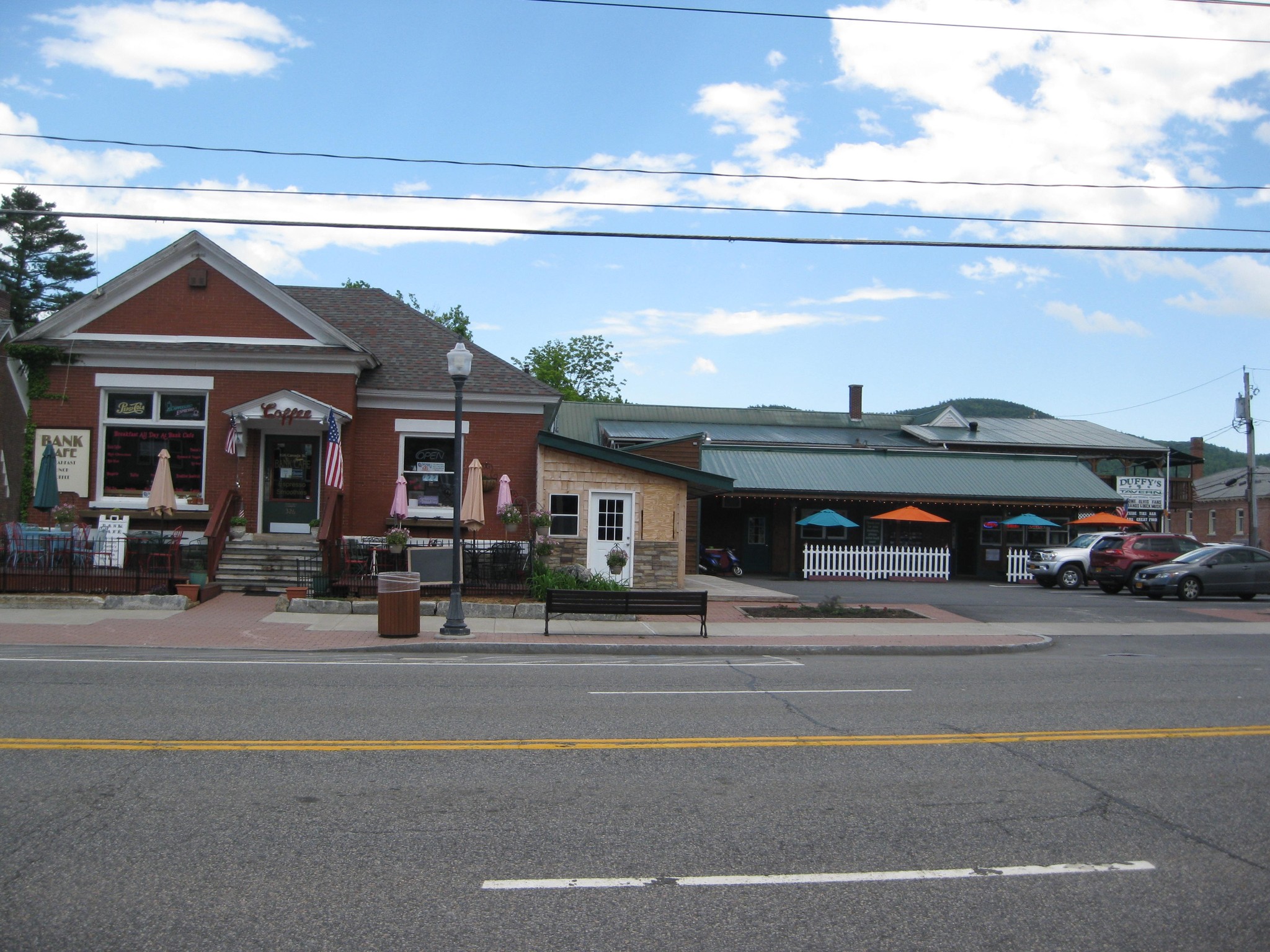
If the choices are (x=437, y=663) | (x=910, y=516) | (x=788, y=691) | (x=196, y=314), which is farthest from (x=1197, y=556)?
(x=196, y=314)

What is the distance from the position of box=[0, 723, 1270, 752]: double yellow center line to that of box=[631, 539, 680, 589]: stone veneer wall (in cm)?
1363

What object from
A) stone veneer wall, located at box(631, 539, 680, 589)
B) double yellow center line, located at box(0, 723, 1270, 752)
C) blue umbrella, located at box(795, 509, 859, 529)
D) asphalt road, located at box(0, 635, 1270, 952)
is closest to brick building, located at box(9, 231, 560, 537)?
stone veneer wall, located at box(631, 539, 680, 589)

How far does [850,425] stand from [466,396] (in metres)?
27.9

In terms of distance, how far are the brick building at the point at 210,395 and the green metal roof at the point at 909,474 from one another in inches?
512

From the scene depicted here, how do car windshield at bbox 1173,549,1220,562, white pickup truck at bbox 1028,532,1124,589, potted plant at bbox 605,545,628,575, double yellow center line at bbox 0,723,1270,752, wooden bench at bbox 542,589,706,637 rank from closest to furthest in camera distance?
double yellow center line at bbox 0,723,1270,752 < wooden bench at bbox 542,589,706,637 < potted plant at bbox 605,545,628,575 < car windshield at bbox 1173,549,1220,562 < white pickup truck at bbox 1028,532,1124,589

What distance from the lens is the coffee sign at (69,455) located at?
21062 millimetres

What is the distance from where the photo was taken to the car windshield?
2528cm

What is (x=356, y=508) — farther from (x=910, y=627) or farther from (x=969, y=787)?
(x=969, y=787)

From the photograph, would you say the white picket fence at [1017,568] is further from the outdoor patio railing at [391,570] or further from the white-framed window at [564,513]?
the outdoor patio railing at [391,570]

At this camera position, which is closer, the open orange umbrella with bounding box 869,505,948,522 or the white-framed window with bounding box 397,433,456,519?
the white-framed window with bounding box 397,433,456,519

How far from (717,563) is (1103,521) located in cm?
1331

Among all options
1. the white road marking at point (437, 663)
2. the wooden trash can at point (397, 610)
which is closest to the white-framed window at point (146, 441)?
the wooden trash can at point (397, 610)

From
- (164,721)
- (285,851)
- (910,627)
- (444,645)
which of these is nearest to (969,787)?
(285,851)

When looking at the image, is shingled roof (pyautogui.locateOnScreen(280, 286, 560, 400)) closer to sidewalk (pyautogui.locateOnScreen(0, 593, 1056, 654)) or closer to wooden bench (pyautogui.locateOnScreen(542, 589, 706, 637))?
sidewalk (pyautogui.locateOnScreen(0, 593, 1056, 654))
